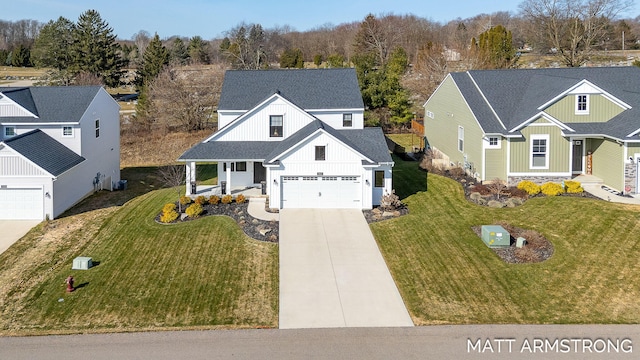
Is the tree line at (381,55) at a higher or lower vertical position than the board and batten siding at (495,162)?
higher

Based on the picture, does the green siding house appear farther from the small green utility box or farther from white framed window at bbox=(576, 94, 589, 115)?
the small green utility box

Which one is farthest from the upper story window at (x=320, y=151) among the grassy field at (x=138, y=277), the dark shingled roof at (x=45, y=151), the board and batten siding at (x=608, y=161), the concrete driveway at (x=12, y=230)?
the board and batten siding at (x=608, y=161)

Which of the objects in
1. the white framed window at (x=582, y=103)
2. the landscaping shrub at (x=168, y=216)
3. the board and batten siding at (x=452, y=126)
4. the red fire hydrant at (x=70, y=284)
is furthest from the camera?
the board and batten siding at (x=452, y=126)

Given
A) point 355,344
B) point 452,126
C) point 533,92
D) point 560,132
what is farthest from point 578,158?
point 355,344

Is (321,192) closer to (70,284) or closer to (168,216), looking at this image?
(168,216)

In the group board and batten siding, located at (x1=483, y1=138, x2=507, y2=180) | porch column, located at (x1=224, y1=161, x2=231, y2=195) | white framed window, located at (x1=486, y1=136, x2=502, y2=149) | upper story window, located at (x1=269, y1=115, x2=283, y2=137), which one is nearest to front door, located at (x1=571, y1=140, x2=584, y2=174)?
board and batten siding, located at (x1=483, y1=138, x2=507, y2=180)

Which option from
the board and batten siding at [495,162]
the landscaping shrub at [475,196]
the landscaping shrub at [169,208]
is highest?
the board and batten siding at [495,162]

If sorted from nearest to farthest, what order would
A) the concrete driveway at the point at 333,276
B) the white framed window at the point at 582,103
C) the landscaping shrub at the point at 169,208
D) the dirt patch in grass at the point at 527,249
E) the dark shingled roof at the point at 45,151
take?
the concrete driveway at the point at 333,276 → the dirt patch in grass at the point at 527,249 → the landscaping shrub at the point at 169,208 → the dark shingled roof at the point at 45,151 → the white framed window at the point at 582,103

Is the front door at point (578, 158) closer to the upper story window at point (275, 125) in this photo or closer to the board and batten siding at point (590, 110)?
the board and batten siding at point (590, 110)
